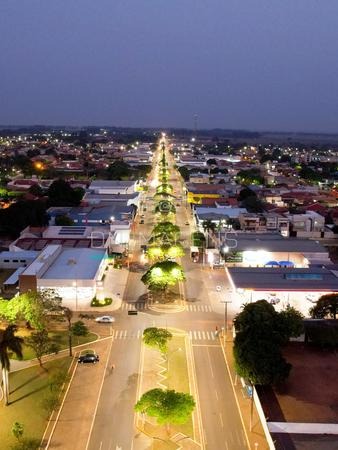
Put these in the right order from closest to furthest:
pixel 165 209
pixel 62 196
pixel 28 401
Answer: pixel 28 401 < pixel 165 209 < pixel 62 196

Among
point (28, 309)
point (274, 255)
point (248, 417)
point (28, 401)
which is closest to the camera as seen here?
point (248, 417)

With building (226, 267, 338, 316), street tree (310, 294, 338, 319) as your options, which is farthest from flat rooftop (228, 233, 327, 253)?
street tree (310, 294, 338, 319)

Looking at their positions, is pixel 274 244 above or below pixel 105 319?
above

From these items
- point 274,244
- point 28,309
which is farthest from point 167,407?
point 274,244

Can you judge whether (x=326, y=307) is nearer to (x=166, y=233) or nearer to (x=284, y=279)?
(x=284, y=279)

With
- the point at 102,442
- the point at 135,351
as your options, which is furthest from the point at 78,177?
the point at 102,442

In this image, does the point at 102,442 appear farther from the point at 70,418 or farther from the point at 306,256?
the point at 306,256
